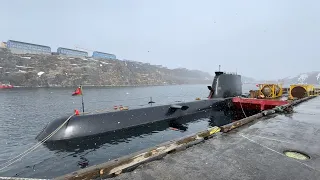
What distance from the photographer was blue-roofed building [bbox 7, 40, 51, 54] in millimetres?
122750

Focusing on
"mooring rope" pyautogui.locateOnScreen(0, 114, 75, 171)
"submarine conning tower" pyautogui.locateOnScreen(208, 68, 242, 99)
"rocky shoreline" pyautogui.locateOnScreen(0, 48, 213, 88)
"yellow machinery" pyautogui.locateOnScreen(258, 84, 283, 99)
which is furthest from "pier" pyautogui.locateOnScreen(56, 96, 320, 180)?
"rocky shoreline" pyautogui.locateOnScreen(0, 48, 213, 88)

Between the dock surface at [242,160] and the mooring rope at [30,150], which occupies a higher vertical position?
the dock surface at [242,160]

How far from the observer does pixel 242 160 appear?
663 centimetres

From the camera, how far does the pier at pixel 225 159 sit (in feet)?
18.1

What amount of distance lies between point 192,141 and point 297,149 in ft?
12.7

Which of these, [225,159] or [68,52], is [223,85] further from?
[68,52]

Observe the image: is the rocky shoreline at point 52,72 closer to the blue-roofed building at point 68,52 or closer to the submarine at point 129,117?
the blue-roofed building at point 68,52

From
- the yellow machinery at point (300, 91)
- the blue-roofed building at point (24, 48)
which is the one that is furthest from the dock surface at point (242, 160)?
the blue-roofed building at point (24, 48)

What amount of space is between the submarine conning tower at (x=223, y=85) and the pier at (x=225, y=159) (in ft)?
58.1

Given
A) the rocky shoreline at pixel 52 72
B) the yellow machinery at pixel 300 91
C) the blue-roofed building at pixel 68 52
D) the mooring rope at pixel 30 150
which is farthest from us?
the blue-roofed building at pixel 68 52

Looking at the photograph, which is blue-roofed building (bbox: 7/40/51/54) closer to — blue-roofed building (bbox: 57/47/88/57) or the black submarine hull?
blue-roofed building (bbox: 57/47/88/57)

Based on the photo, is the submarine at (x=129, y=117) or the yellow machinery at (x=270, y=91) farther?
the yellow machinery at (x=270, y=91)

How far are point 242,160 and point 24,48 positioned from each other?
150118mm

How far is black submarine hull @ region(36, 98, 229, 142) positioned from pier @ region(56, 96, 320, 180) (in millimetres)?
9147
